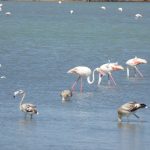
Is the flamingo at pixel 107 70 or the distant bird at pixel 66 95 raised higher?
the distant bird at pixel 66 95

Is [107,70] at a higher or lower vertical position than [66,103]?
lower

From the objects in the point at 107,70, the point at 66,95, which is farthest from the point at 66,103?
the point at 107,70

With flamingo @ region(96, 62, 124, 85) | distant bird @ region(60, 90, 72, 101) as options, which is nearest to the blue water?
distant bird @ region(60, 90, 72, 101)

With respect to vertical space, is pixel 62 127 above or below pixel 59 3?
above

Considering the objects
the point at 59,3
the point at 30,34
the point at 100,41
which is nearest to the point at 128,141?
the point at 100,41

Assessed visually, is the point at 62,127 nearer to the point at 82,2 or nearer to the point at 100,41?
the point at 100,41

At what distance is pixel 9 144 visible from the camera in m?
14.9

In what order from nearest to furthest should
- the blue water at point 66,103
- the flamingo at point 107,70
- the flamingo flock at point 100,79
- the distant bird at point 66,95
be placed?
the blue water at point 66,103 < the flamingo flock at point 100,79 < the distant bird at point 66,95 < the flamingo at point 107,70

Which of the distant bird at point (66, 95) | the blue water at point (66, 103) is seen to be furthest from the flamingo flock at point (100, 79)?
the blue water at point (66, 103)

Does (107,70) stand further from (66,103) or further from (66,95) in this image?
(66,103)

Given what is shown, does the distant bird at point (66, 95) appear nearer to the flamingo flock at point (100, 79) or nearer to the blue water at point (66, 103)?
the flamingo flock at point (100, 79)

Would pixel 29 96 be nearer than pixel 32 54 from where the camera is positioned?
Yes

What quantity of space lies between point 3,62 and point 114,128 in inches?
507

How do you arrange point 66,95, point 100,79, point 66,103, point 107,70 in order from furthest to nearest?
1. point 107,70
2. point 100,79
3. point 66,95
4. point 66,103
